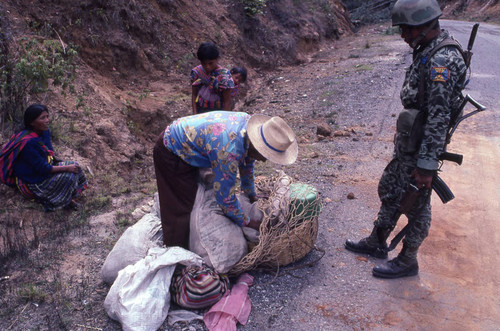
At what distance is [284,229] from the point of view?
3.01 metres

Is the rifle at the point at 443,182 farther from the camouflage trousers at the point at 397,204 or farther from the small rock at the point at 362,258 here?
the small rock at the point at 362,258

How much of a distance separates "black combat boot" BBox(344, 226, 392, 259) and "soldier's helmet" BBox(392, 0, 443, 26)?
5.08ft

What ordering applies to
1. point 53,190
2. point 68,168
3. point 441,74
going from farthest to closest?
point 68,168
point 53,190
point 441,74

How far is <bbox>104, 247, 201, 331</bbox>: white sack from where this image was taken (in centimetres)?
248

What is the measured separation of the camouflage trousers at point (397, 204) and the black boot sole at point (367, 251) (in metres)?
0.28

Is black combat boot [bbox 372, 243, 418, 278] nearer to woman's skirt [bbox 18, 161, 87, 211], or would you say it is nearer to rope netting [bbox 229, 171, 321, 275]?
rope netting [bbox 229, 171, 321, 275]

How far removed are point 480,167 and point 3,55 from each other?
5942 mm

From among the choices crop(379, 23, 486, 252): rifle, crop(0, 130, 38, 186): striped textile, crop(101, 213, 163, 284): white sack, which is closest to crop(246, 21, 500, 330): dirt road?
crop(379, 23, 486, 252): rifle

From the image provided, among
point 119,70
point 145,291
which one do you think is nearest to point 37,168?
point 145,291

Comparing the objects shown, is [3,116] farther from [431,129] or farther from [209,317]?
[431,129]

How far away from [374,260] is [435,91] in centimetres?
146

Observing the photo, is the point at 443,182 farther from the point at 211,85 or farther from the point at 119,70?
the point at 119,70

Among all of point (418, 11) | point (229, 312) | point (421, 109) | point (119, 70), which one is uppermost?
point (418, 11)

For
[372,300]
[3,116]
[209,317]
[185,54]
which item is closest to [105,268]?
[209,317]
